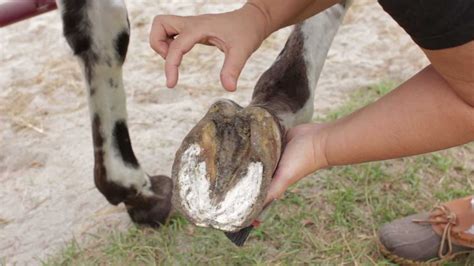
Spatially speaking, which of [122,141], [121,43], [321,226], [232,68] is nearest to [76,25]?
[121,43]

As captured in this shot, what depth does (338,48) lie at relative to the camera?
308 centimetres

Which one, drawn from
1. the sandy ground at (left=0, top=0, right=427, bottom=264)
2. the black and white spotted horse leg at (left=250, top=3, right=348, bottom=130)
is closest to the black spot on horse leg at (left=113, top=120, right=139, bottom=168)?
the sandy ground at (left=0, top=0, right=427, bottom=264)

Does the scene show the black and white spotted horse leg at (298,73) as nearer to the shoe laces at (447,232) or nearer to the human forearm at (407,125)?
the human forearm at (407,125)

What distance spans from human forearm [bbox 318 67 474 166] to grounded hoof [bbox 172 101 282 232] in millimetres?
139

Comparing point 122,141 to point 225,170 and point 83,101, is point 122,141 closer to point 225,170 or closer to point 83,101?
point 225,170

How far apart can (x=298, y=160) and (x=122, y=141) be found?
64cm

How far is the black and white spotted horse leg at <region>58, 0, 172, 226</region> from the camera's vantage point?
1.91 metres

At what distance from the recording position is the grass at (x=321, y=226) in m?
1.95

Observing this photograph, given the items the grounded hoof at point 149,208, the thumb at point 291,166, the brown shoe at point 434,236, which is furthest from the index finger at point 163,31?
the brown shoe at point 434,236

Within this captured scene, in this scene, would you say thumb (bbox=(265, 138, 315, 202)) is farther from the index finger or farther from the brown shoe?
the brown shoe

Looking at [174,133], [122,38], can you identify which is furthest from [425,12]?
[174,133]

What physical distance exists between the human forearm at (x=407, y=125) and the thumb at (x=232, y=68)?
25 centimetres

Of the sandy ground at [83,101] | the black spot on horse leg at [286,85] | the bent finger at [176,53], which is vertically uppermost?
the bent finger at [176,53]

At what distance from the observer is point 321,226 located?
2061mm
